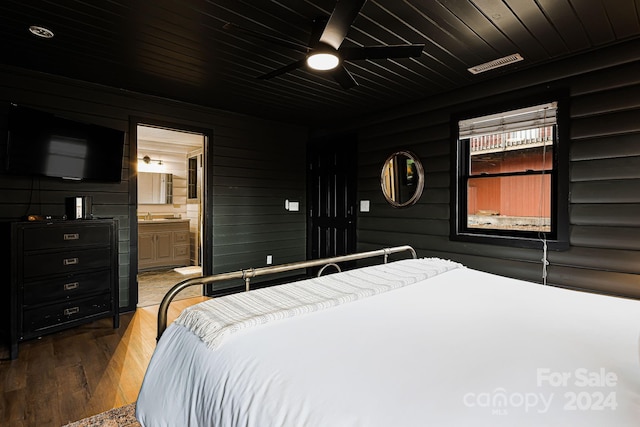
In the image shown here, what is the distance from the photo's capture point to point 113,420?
186cm

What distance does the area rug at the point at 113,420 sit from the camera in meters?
1.82

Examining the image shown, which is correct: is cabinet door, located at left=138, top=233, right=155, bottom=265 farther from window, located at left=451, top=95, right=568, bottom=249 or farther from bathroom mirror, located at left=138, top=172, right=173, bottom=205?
window, located at left=451, top=95, right=568, bottom=249

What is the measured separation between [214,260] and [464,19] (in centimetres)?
375

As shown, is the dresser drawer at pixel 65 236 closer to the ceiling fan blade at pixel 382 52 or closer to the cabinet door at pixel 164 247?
the ceiling fan blade at pixel 382 52

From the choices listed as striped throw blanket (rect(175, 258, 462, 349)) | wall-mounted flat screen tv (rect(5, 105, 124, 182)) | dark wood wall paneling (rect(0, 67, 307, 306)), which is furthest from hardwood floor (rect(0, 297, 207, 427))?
wall-mounted flat screen tv (rect(5, 105, 124, 182))

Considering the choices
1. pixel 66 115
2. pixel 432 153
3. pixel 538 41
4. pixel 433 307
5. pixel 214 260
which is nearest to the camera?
pixel 433 307

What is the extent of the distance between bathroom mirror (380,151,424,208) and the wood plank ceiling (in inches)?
31.2

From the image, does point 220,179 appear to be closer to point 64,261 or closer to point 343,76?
point 64,261

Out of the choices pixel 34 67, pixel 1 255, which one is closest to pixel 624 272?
pixel 1 255

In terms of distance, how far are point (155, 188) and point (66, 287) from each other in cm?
390

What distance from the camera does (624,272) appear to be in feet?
8.26

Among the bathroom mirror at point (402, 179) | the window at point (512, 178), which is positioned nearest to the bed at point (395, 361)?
the window at point (512, 178)

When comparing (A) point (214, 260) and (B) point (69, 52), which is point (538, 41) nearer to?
(B) point (69, 52)

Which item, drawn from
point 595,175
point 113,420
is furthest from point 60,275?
point 595,175
